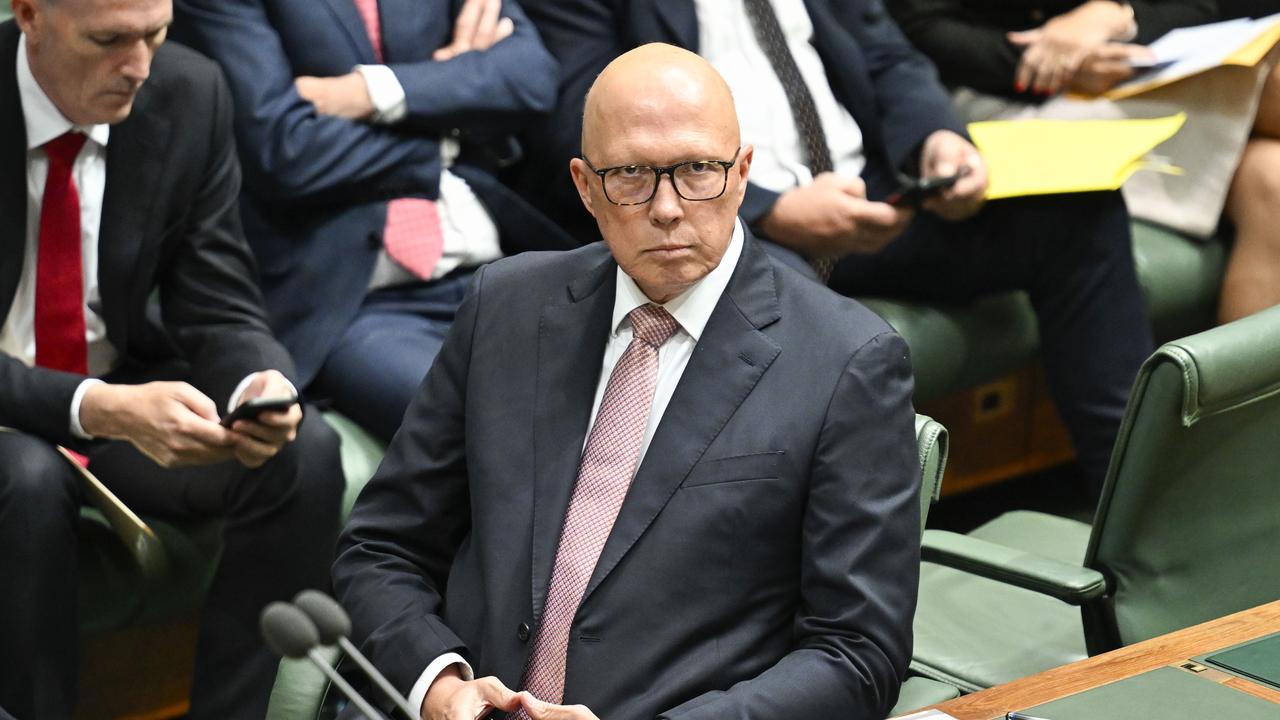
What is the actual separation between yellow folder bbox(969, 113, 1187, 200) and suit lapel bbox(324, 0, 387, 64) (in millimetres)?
1081

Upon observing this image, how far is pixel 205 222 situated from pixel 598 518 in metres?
1.09

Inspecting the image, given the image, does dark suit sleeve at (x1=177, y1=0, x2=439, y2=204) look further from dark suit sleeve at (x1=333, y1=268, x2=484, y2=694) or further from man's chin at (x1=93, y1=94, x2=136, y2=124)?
dark suit sleeve at (x1=333, y1=268, x2=484, y2=694)

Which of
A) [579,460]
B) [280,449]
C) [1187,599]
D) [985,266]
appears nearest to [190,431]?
[280,449]

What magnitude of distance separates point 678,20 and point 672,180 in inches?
51.8

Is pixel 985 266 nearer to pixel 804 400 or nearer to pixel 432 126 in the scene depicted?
pixel 432 126

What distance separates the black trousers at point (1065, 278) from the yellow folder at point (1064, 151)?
52 mm

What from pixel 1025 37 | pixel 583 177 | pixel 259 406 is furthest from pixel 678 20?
pixel 583 177

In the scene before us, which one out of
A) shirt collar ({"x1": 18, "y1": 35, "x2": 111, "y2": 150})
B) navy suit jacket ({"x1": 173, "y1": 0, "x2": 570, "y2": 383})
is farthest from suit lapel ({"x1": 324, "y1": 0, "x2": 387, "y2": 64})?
shirt collar ({"x1": 18, "y1": 35, "x2": 111, "y2": 150})

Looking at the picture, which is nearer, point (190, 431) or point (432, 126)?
point (190, 431)

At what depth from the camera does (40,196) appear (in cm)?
238

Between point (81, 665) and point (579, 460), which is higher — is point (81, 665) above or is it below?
below

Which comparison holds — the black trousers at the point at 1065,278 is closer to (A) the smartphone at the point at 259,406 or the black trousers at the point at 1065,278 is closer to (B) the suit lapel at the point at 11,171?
(A) the smartphone at the point at 259,406

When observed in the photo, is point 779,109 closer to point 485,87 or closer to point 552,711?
point 485,87

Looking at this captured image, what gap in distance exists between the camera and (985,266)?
3.02 meters
